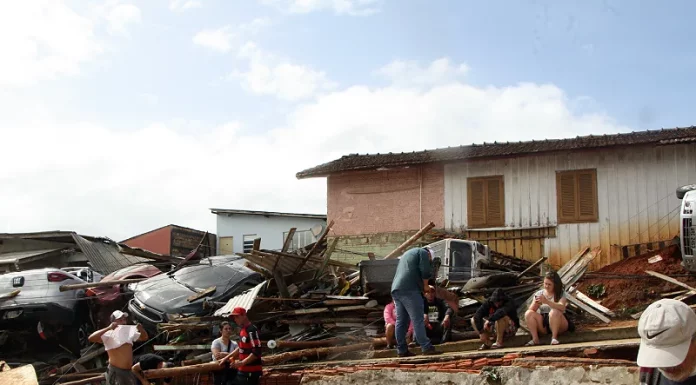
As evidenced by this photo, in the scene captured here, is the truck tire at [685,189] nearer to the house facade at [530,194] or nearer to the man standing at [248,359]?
the house facade at [530,194]

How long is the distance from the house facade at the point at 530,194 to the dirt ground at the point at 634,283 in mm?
3248

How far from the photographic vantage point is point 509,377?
7637 millimetres

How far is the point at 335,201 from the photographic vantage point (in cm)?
2041

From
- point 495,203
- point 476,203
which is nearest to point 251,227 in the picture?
point 476,203

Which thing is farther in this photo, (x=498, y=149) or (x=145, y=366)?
(x=498, y=149)

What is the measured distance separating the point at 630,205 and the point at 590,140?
1935mm

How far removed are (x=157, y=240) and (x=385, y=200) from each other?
58.4 ft

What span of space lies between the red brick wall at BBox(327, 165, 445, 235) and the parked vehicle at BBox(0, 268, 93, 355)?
26.3 feet

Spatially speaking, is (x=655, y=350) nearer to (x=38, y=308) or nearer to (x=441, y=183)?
(x=38, y=308)

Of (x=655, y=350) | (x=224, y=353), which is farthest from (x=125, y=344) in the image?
(x=655, y=350)

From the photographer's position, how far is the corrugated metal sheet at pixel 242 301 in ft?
38.5

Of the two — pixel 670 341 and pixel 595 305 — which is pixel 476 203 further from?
pixel 670 341

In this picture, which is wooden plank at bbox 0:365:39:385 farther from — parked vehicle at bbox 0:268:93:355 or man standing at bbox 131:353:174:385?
parked vehicle at bbox 0:268:93:355

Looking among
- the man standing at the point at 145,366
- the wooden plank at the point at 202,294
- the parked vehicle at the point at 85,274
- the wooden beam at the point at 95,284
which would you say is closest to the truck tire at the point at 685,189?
the wooden plank at the point at 202,294
